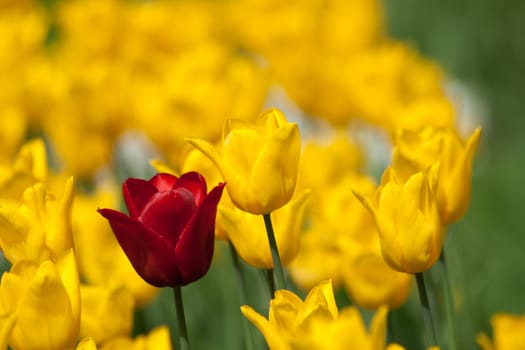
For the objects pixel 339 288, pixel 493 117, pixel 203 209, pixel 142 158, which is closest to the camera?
pixel 203 209

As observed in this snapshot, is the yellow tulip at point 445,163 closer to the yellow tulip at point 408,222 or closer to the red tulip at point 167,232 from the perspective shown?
the yellow tulip at point 408,222

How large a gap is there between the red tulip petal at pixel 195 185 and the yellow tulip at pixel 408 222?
0.23 metres

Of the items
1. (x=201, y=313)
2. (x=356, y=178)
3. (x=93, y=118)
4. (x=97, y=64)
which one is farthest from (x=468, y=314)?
(x=97, y=64)

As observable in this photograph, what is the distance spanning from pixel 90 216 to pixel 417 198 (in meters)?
1.26

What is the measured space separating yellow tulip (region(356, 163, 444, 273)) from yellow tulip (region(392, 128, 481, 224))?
0.43 feet

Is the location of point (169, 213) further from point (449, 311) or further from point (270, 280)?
point (449, 311)

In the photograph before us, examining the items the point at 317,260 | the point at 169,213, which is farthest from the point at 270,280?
the point at 317,260

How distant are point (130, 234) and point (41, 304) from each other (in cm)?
15

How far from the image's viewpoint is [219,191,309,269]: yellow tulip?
1.67 m

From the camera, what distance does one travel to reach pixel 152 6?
4270 mm

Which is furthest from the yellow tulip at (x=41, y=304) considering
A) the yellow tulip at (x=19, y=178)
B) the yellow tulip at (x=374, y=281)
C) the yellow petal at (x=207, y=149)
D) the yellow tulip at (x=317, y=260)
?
the yellow tulip at (x=317, y=260)

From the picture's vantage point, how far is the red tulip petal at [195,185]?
154 cm

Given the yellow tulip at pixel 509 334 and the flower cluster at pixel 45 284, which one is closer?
the flower cluster at pixel 45 284

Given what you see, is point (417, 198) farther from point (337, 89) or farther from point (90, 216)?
point (337, 89)
